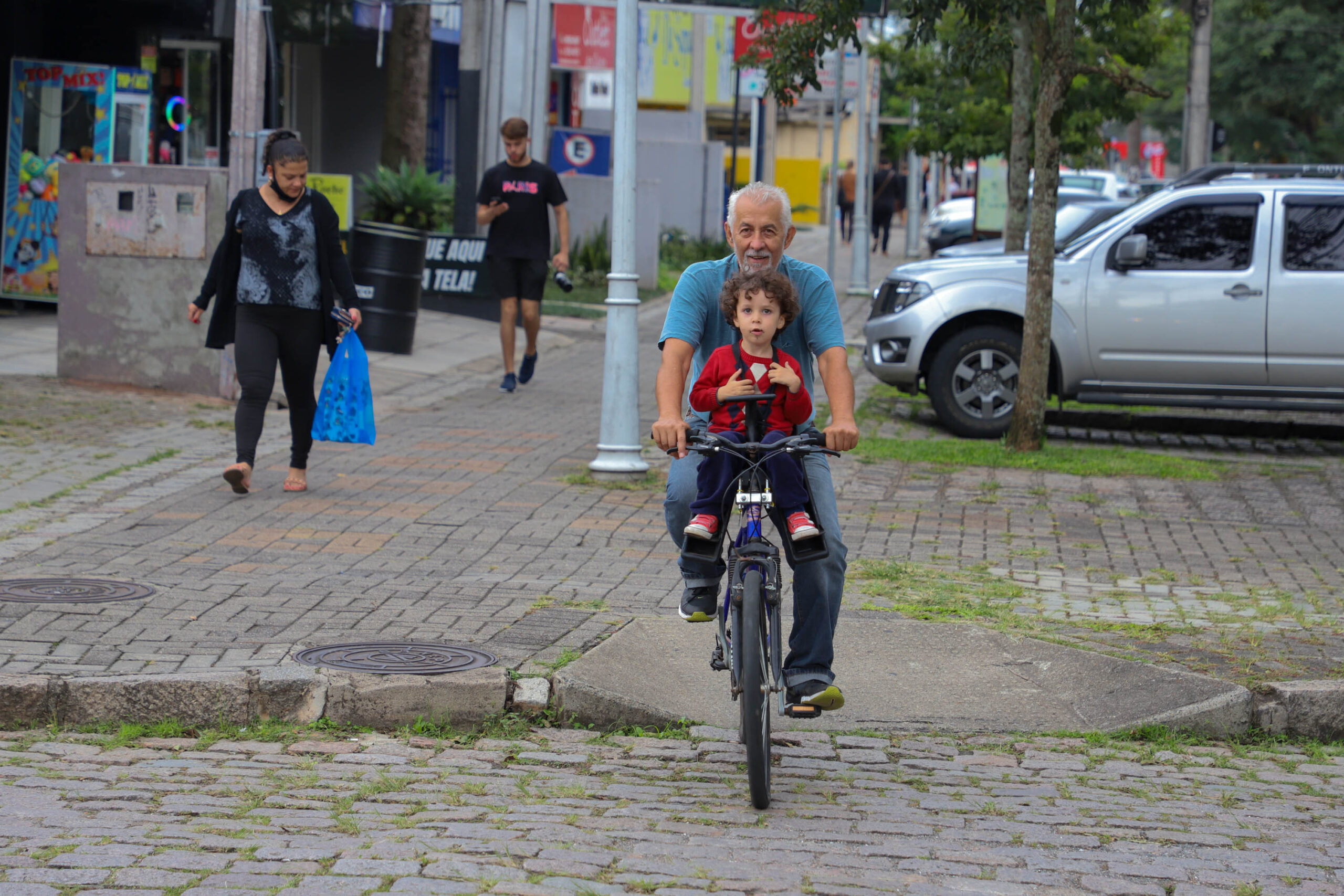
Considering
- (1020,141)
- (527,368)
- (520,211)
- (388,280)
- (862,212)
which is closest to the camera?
(520,211)

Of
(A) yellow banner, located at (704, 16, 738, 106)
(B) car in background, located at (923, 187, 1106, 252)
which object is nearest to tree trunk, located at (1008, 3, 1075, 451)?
(B) car in background, located at (923, 187, 1106, 252)

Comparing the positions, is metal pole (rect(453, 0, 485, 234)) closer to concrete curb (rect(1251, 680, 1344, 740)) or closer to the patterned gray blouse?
the patterned gray blouse

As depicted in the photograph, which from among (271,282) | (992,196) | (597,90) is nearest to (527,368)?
(271,282)

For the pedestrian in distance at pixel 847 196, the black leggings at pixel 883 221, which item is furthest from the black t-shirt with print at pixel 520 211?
the black leggings at pixel 883 221

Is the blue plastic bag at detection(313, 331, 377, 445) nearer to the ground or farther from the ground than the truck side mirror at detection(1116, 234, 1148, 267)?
nearer to the ground

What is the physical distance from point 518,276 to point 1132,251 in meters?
4.68

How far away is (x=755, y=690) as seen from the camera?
4.21 meters

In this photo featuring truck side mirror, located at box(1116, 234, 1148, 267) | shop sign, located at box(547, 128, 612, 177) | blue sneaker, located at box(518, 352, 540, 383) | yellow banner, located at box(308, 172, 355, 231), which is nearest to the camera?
truck side mirror, located at box(1116, 234, 1148, 267)

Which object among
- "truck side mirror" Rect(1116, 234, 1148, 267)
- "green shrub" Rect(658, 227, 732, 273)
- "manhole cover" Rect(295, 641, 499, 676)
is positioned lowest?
"manhole cover" Rect(295, 641, 499, 676)

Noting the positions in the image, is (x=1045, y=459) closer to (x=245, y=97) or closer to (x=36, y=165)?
(x=245, y=97)

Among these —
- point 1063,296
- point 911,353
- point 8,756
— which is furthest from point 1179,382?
point 8,756

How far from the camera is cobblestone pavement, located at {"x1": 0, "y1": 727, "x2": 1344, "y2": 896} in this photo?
3773 mm

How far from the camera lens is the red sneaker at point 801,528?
4301mm

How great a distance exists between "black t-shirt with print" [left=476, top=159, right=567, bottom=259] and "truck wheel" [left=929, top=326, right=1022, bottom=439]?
3.25 m
